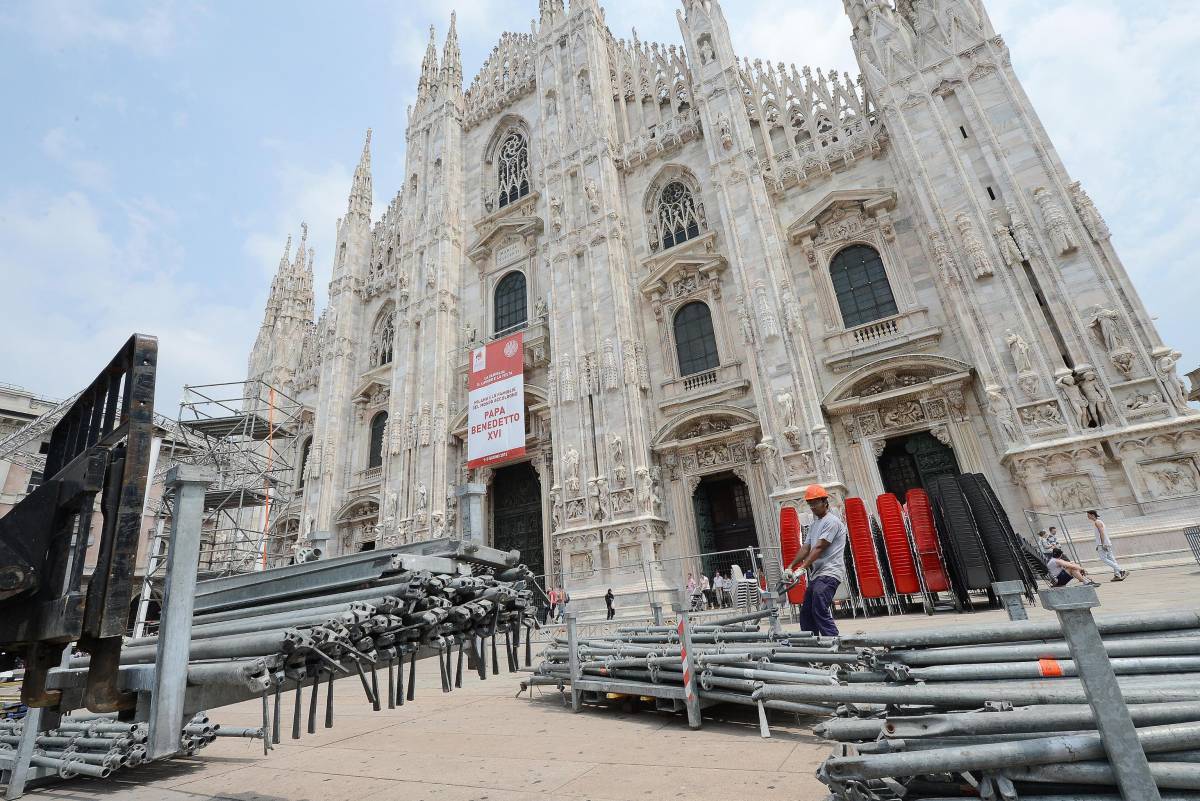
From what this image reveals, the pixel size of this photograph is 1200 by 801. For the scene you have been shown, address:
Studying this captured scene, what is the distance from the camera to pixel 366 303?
25.7 meters

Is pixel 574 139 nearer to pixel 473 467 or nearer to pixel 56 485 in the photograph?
pixel 473 467

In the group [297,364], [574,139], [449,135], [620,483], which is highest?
[449,135]

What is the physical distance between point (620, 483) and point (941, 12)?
15059 millimetres

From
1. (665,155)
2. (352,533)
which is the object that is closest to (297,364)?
(352,533)

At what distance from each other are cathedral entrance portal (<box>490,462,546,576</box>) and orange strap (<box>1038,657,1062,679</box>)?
53.4 feet

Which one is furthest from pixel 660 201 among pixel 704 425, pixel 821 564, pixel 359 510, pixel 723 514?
pixel 821 564

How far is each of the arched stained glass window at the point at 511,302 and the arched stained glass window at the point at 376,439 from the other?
6.30m

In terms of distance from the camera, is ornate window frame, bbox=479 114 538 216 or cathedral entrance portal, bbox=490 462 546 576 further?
ornate window frame, bbox=479 114 538 216

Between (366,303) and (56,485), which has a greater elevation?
(366,303)

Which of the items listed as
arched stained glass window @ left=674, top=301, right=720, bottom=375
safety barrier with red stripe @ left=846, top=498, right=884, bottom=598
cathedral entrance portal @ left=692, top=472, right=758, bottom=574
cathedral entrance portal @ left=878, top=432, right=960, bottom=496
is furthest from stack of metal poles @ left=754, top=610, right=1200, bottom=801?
arched stained glass window @ left=674, top=301, right=720, bottom=375

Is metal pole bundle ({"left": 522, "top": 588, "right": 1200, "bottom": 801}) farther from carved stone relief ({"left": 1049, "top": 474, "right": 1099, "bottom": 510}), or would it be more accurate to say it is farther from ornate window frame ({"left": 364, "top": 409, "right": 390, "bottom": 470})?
ornate window frame ({"left": 364, "top": 409, "right": 390, "bottom": 470})

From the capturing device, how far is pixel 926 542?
9.07 m

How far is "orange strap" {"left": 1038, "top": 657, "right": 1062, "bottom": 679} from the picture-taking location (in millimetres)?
2521

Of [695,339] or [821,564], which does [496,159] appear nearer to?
[695,339]
